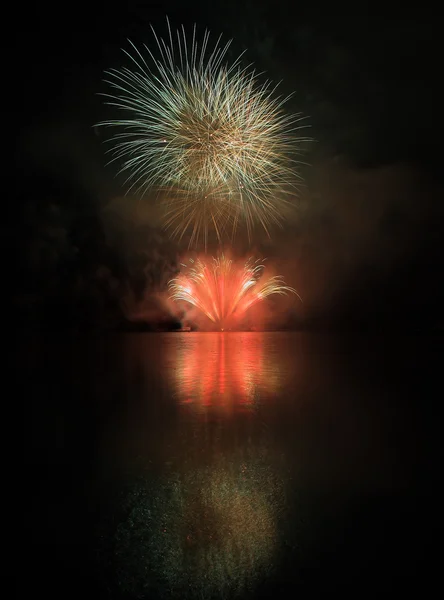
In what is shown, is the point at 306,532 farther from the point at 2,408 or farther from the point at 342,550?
the point at 2,408

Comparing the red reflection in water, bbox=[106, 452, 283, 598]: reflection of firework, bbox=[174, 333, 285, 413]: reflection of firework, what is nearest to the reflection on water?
bbox=[106, 452, 283, 598]: reflection of firework

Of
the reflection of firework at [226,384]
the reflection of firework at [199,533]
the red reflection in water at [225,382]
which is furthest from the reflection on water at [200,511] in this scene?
the red reflection in water at [225,382]

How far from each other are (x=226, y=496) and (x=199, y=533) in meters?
1.01

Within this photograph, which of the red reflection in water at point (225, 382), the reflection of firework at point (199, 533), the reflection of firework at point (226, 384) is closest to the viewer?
the reflection of firework at point (199, 533)

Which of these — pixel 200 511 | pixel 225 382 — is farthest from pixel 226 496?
pixel 225 382

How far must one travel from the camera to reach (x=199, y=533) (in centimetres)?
462

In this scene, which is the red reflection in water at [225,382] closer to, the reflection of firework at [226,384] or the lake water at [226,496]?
the reflection of firework at [226,384]

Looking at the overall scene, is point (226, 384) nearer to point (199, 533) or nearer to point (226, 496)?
point (226, 496)

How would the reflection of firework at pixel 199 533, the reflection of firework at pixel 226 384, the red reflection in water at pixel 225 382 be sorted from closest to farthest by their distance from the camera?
the reflection of firework at pixel 199 533 < the reflection of firework at pixel 226 384 < the red reflection in water at pixel 225 382

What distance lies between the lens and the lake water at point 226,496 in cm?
394

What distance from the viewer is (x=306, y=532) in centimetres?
468

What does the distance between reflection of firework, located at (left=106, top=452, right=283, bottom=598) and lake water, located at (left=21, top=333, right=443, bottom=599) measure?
2 cm

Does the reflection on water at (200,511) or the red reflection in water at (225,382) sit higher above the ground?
the red reflection in water at (225,382)

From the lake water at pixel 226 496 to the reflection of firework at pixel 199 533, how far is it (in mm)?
17
